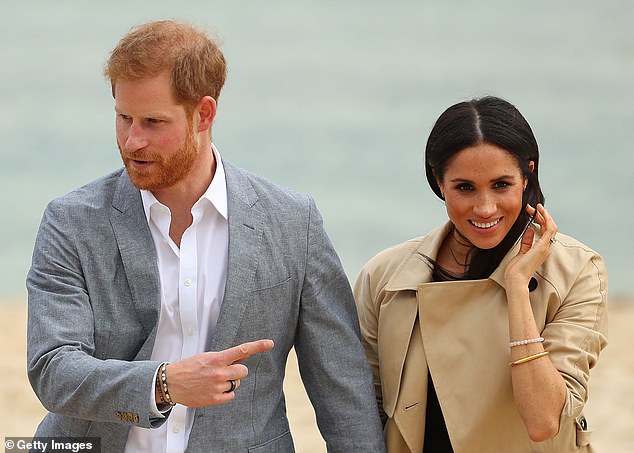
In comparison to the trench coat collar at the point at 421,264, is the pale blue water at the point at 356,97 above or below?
above

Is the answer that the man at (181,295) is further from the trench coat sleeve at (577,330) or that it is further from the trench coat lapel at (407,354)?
the trench coat sleeve at (577,330)

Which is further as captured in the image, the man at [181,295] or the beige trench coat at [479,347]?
the beige trench coat at [479,347]

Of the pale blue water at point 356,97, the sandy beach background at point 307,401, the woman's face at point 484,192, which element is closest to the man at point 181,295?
the woman's face at point 484,192

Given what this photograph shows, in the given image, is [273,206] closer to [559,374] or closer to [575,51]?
[559,374]

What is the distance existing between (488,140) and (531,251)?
299 millimetres

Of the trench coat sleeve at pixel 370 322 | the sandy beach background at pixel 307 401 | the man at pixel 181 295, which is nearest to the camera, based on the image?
the man at pixel 181 295

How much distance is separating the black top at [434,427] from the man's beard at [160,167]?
→ 837 millimetres

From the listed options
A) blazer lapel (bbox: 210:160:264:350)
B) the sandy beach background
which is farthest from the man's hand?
the sandy beach background

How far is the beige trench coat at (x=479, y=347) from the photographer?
3.02 meters

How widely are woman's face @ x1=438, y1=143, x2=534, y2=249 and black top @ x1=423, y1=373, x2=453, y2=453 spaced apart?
1.33ft

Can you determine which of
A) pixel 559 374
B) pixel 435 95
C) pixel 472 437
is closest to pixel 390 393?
pixel 472 437

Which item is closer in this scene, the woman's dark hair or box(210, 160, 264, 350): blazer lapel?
box(210, 160, 264, 350): blazer lapel

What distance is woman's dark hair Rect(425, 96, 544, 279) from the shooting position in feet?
9.96

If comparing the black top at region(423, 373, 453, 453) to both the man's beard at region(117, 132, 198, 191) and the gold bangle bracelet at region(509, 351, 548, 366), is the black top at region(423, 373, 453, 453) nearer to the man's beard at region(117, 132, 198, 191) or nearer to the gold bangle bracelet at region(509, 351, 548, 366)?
the gold bangle bracelet at region(509, 351, 548, 366)
